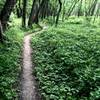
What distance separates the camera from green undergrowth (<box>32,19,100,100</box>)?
9453 millimetres

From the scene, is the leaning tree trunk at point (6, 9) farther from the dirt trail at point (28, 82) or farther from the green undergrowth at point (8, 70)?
the dirt trail at point (28, 82)

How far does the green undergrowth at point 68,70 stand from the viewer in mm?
9453

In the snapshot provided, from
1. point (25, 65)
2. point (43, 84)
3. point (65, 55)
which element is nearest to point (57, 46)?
point (65, 55)

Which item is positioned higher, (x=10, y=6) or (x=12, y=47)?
(x=10, y=6)

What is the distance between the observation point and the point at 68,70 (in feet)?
39.1

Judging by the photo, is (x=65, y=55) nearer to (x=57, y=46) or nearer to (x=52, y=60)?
(x=52, y=60)

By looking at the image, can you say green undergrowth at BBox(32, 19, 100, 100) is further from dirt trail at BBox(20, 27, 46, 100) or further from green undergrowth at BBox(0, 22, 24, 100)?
green undergrowth at BBox(0, 22, 24, 100)

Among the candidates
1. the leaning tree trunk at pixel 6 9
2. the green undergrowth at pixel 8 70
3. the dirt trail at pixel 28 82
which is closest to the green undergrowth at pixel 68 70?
the dirt trail at pixel 28 82

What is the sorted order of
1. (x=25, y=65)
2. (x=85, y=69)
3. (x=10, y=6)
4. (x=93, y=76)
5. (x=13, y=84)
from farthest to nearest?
(x=10, y=6), (x=25, y=65), (x=85, y=69), (x=93, y=76), (x=13, y=84)

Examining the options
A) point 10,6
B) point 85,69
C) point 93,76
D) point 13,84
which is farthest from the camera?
point 10,6

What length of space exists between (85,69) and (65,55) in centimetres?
243

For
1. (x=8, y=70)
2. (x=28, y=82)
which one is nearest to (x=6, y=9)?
(x=8, y=70)

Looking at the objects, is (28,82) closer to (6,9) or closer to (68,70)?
(68,70)

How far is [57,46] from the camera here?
16297 millimetres
